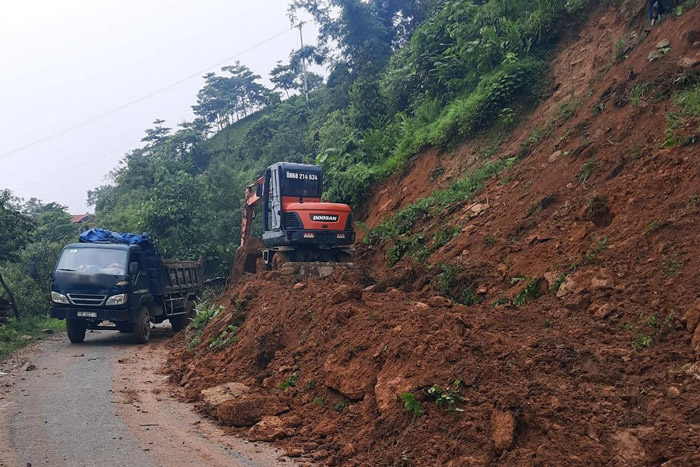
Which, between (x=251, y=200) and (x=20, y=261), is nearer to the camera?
(x=251, y=200)

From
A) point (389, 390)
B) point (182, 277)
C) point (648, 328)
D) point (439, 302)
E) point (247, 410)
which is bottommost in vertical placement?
point (247, 410)

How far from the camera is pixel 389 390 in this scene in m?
6.73

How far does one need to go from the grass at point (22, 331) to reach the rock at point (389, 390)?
9.64 meters

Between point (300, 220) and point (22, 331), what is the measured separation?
27.6 ft

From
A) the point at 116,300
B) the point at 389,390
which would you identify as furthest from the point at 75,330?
the point at 389,390

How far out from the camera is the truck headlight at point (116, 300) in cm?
1450

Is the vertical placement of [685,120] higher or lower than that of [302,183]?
lower

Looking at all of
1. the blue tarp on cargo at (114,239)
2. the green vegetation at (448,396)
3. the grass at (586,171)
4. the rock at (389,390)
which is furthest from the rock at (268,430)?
the blue tarp on cargo at (114,239)

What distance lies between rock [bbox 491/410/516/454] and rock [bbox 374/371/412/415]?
111 centimetres

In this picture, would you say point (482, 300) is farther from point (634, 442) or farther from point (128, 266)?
point (128, 266)

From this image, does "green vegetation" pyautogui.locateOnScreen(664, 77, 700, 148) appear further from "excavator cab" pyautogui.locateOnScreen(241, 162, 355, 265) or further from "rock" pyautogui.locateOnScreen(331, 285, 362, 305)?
"excavator cab" pyautogui.locateOnScreen(241, 162, 355, 265)

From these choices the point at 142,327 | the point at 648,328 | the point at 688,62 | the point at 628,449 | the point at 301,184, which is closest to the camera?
the point at 628,449

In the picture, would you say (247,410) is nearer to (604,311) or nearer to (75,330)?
(604,311)

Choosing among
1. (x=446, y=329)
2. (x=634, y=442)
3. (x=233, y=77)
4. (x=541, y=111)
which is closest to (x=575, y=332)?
(x=446, y=329)
